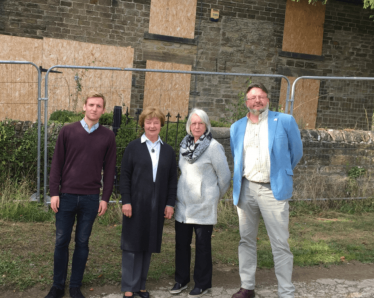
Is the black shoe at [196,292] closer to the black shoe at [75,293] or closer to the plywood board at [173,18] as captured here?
the black shoe at [75,293]

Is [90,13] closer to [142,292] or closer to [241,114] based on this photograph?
[241,114]

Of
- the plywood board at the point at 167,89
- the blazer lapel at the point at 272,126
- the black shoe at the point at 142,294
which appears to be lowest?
the black shoe at the point at 142,294

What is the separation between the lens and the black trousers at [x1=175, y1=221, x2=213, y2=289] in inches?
145

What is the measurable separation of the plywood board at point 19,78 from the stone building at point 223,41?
1.06ft

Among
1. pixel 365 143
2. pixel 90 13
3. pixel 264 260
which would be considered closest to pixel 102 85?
pixel 90 13

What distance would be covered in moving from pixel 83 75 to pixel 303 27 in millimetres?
6901

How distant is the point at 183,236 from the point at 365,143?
4.61m

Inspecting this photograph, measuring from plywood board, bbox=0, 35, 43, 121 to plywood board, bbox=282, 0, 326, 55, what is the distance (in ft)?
23.6

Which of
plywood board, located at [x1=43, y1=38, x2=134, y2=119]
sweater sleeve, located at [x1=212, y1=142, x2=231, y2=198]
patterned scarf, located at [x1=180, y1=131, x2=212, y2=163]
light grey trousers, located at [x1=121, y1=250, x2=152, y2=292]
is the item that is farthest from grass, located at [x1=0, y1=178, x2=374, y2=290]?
plywood board, located at [x1=43, y1=38, x2=134, y2=119]

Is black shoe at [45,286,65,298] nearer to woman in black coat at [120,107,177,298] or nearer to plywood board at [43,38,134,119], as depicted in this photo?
woman in black coat at [120,107,177,298]

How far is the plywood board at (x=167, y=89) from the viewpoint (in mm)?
11345

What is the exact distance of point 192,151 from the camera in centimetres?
360

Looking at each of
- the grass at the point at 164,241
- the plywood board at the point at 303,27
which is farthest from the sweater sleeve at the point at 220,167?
the plywood board at the point at 303,27

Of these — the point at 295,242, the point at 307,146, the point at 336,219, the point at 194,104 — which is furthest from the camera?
the point at 194,104
